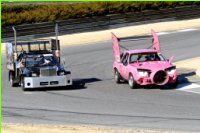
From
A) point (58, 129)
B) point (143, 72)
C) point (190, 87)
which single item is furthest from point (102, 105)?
point (58, 129)

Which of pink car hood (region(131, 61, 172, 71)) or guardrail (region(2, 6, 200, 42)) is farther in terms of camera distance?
guardrail (region(2, 6, 200, 42))

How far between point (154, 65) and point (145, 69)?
40 centimetres

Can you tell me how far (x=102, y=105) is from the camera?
18.1 m

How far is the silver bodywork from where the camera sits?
21375 mm

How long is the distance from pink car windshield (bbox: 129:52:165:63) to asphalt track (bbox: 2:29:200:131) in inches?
40.5

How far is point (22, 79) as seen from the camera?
21.8m

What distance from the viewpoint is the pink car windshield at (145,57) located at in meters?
22.3

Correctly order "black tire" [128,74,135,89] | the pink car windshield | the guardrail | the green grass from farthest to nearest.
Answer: the green grass < the guardrail < the pink car windshield < "black tire" [128,74,135,89]

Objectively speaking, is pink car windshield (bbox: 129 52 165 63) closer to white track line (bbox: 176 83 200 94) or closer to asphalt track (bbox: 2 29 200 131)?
asphalt track (bbox: 2 29 200 131)

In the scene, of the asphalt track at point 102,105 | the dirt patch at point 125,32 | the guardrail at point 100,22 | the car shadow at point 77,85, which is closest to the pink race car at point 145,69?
the asphalt track at point 102,105

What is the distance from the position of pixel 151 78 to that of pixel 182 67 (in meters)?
5.58

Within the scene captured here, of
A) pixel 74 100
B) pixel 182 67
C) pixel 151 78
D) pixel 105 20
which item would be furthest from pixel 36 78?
pixel 105 20

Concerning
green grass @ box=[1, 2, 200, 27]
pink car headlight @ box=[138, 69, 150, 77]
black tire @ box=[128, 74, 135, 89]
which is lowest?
black tire @ box=[128, 74, 135, 89]

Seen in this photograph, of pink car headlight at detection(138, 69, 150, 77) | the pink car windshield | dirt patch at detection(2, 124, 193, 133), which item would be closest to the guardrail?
the pink car windshield
